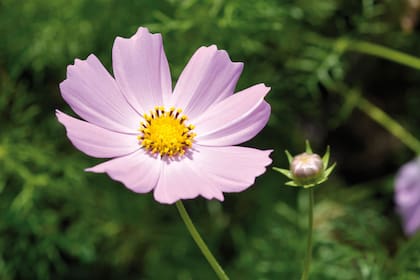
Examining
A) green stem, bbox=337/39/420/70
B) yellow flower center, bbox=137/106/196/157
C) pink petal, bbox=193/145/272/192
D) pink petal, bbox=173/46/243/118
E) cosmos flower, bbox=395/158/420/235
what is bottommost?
cosmos flower, bbox=395/158/420/235

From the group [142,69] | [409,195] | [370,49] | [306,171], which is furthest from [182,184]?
[370,49]

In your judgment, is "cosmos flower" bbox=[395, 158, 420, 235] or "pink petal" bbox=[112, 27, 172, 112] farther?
"cosmos flower" bbox=[395, 158, 420, 235]

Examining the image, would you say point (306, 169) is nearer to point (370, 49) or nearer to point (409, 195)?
point (409, 195)

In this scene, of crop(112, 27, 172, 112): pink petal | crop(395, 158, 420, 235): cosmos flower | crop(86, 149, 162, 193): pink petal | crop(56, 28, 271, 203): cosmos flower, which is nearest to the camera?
crop(86, 149, 162, 193): pink petal

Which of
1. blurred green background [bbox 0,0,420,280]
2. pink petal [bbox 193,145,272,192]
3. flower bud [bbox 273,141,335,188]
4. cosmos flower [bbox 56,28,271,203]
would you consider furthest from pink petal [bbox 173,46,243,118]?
blurred green background [bbox 0,0,420,280]

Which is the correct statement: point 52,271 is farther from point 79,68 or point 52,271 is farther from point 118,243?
point 79,68

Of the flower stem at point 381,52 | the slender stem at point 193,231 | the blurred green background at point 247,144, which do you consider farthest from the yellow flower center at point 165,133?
the flower stem at point 381,52

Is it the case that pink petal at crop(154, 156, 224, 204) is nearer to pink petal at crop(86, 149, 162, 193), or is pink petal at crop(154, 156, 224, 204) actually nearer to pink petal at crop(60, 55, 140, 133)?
pink petal at crop(86, 149, 162, 193)
